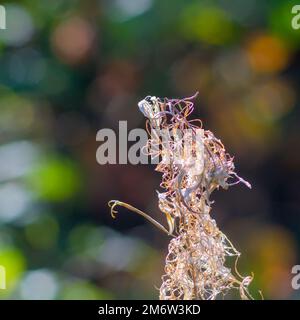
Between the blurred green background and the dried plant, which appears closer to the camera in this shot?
the dried plant

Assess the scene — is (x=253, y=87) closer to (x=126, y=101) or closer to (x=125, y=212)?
(x=126, y=101)

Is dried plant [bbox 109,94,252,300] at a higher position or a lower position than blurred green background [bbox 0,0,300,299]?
lower

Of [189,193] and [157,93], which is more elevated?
[157,93]

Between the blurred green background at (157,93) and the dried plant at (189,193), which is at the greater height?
the blurred green background at (157,93)

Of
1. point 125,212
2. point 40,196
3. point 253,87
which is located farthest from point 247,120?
point 40,196

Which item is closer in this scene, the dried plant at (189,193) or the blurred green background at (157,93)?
the dried plant at (189,193)
